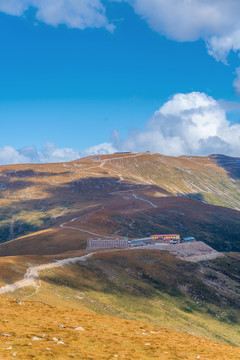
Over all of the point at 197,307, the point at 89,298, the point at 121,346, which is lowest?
the point at 197,307

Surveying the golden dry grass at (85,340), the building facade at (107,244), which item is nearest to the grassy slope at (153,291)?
the golden dry grass at (85,340)

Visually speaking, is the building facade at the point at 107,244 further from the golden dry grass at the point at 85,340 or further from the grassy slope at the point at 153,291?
the golden dry grass at the point at 85,340

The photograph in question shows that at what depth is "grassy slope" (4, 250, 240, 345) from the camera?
79125 mm

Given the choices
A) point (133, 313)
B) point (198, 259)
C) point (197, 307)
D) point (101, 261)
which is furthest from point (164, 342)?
point (198, 259)

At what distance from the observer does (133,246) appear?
474 ft

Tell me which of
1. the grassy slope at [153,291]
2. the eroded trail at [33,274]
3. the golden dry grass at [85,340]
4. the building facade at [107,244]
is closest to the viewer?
the golden dry grass at [85,340]

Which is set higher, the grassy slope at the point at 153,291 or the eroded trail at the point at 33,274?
the eroded trail at the point at 33,274

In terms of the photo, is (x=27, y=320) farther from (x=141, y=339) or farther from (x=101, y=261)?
(x=101, y=261)

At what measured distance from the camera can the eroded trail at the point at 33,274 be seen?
234 ft

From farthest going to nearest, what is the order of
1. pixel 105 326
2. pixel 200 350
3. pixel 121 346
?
pixel 105 326, pixel 200 350, pixel 121 346

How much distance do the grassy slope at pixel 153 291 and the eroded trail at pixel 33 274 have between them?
2.00 meters

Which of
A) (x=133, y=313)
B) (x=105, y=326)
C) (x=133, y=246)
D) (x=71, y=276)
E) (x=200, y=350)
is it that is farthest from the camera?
(x=133, y=246)

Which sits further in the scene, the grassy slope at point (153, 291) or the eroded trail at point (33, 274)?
the grassy slope at point (153, 291)

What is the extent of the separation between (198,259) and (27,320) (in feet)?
328
